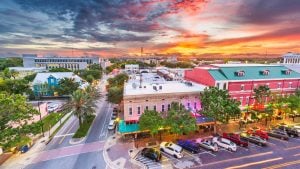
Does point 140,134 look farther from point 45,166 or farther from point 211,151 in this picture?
point 45,166

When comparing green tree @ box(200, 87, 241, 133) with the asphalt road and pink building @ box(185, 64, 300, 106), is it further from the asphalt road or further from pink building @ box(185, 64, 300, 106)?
the asphalt road

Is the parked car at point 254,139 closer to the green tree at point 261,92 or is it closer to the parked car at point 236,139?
the parked car at point 236,139

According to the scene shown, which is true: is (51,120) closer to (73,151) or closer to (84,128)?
(84,128)

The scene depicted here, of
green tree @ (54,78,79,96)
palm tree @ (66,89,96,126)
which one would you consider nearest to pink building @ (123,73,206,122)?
palm tree @ (66,89,96,126)

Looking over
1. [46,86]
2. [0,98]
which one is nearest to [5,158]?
[0,98]

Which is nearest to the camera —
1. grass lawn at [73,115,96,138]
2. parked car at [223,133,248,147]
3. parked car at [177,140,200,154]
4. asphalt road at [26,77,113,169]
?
asphalt road at [26,77,113,169]

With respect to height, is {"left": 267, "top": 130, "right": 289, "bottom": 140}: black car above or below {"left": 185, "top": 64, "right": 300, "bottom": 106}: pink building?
below

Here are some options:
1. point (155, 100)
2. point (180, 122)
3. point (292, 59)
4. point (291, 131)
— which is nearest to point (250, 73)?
point (291, 131)
